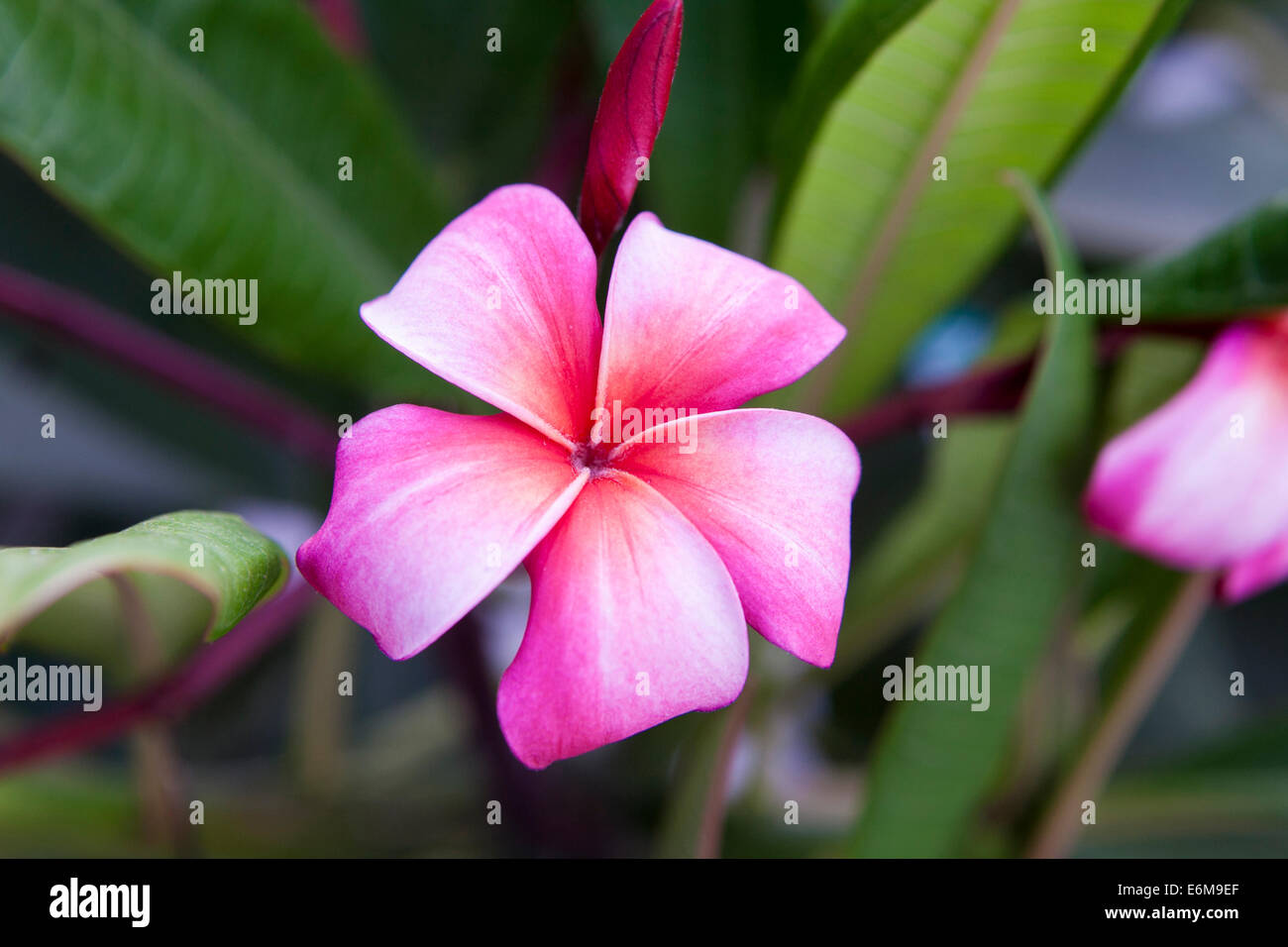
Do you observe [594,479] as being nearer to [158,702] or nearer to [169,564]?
[169,564]

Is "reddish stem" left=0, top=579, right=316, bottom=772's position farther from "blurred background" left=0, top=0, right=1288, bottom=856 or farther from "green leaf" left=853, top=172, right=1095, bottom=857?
"green leaf" left=853, top=172, right=1095, bottom=857

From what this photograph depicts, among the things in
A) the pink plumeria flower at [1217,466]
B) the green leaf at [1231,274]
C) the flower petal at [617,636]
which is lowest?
the flower petal at [617,636]

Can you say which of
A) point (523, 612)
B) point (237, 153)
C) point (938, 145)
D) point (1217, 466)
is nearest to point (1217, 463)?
point (1217, 466)

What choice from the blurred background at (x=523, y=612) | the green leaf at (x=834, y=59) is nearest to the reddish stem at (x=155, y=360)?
the blurred background at (x=523, y=612)

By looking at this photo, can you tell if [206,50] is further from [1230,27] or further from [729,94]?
[1230,27]

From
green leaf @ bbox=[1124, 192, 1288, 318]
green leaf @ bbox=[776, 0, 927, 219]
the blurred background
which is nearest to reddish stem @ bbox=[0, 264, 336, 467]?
the blurred background

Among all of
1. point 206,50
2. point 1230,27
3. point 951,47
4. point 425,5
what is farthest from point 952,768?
point 1230,27

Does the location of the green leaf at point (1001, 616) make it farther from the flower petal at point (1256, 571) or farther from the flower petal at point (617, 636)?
the flower petal at point (617, 636)
